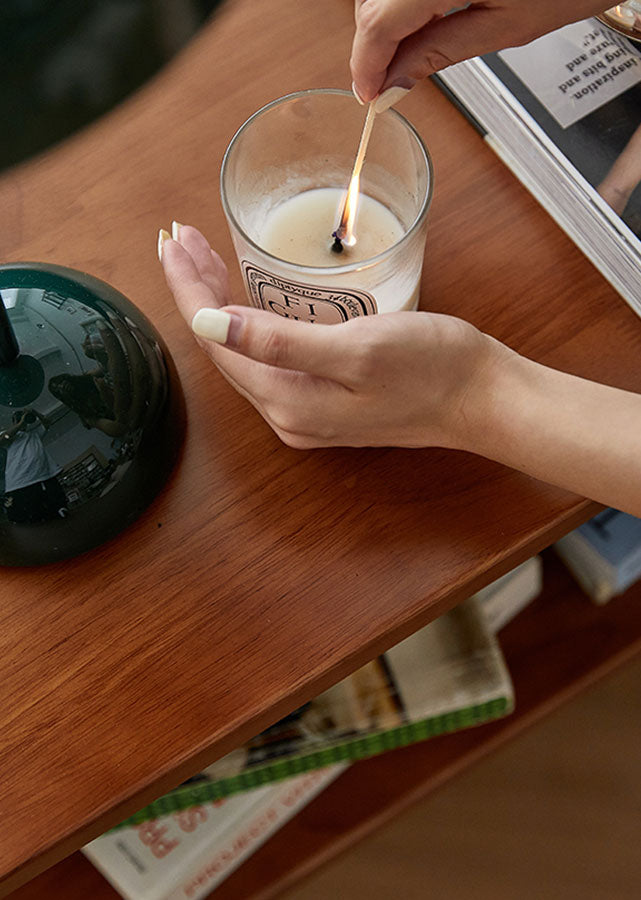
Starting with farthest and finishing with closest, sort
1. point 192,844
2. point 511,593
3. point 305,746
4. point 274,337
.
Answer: point 511,593
point 192,844
point 305,746
point 274,337

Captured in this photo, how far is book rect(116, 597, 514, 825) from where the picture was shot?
25.5 inches

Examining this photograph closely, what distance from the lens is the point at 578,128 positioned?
535mm

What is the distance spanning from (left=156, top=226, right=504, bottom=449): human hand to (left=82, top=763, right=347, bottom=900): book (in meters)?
0.37

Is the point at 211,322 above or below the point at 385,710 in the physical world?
above

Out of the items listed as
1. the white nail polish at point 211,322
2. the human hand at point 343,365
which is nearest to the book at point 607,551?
the human hand at point 343,365

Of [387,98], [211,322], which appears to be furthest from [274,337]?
[387,98]

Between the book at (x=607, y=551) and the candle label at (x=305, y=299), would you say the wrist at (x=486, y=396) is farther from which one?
the book at (x=607, y=551)

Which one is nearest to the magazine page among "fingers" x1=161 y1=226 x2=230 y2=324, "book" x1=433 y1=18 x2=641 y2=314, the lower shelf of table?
"book" x1=433 y1=18 x2=641 y2=314

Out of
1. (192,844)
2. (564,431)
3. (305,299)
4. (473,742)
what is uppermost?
(305,299)

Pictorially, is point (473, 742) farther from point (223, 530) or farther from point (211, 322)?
point (211, 322)

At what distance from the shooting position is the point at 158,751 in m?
0.44

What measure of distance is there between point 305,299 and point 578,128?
0.21 meters

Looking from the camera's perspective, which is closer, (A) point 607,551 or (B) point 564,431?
(B) point 564,431

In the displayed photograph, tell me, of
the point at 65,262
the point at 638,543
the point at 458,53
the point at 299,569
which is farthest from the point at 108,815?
the point at 638,543
